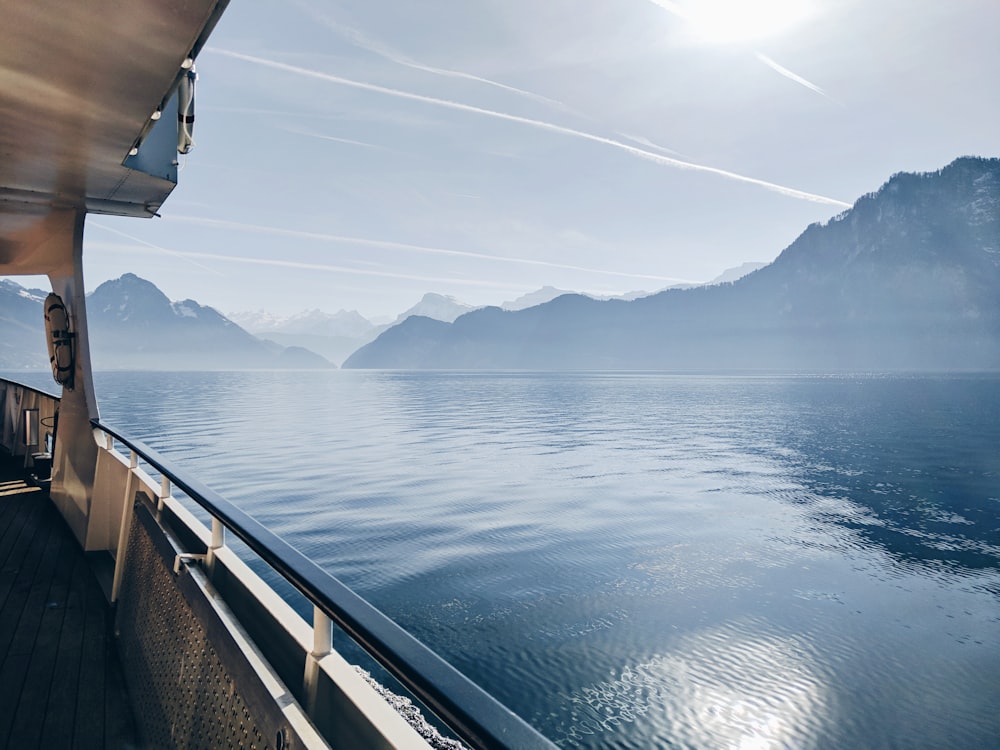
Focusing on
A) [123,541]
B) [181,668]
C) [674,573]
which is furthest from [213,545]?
[674,573]

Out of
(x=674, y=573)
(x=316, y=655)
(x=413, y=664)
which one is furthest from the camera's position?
(x=674, y=573)

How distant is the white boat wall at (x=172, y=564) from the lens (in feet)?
4.71

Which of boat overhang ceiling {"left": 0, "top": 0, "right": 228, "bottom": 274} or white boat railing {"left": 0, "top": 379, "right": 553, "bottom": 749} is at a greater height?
boat overhang ceiling {"left": 0, "top": 0, "right": 228, "bottom": 274}

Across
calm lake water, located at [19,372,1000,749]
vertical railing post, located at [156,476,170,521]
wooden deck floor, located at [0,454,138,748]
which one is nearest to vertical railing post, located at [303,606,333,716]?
wooden deck floor, located at [0,454,138,748]

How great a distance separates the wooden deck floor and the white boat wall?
4.9 inches

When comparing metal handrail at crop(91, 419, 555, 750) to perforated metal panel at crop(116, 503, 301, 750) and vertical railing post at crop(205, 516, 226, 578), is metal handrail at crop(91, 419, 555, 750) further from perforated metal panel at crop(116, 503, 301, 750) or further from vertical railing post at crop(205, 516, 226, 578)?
vertical railing post at crop(205, 516, 226, 578)

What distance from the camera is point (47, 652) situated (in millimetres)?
3457

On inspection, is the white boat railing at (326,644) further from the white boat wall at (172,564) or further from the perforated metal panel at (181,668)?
the perforated metal panel at (181,668)

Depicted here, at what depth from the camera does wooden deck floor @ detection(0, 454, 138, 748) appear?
2750 mm

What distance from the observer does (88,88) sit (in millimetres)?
2965

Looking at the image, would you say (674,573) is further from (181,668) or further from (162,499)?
(181,668)

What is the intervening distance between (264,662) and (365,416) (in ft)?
163

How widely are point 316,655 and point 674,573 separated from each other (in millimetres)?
13177

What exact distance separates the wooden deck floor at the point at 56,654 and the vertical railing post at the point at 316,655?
1.56 meters
